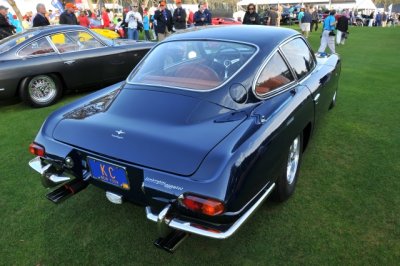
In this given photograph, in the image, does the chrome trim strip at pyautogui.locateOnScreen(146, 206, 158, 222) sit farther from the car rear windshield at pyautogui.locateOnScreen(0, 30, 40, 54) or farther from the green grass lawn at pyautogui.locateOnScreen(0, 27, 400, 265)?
the car rear windshield at pyautogui.locateOnScreen(0, 30, 40, 54)

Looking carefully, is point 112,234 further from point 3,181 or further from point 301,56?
point 301,56

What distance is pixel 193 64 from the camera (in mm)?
3066

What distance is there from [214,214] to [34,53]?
5.43 meters

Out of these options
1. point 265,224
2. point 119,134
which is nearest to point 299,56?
point 265,224

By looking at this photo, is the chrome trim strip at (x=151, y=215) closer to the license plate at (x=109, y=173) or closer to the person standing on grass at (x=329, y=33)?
the license plate at (x=109, y=173)

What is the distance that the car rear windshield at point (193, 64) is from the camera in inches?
112

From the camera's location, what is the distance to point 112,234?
9.11 ft

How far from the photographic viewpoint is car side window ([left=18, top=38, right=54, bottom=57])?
591 centimetres

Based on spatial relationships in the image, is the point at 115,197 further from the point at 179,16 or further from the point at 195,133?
the point at 179,16

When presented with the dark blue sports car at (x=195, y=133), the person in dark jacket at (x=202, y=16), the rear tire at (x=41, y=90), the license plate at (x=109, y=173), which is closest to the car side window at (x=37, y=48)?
the rear tire at (x=41, y=90)

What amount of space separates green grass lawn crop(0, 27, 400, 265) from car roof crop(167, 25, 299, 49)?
146cm

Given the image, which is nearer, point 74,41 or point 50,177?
point 50,177

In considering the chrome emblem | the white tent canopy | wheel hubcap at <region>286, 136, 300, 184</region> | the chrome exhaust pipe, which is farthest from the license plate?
the white tent canopy

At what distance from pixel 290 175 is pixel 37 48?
17.0 feet
